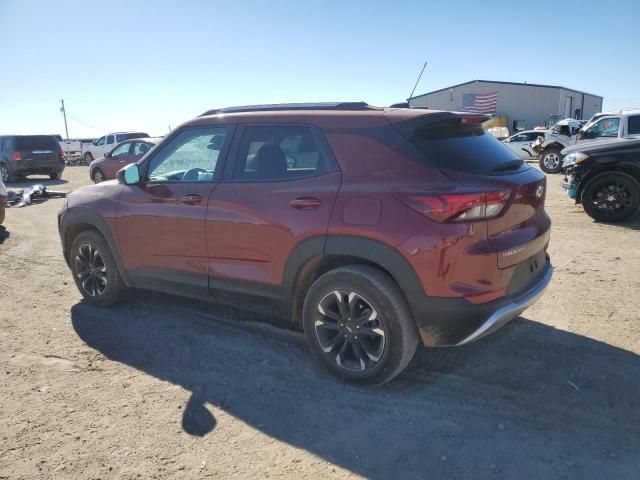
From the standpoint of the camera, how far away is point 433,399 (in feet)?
10.4

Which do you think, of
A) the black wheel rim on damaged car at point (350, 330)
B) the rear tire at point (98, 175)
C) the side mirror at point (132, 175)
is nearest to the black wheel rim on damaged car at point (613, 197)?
the black wheel rim on damaged car at point (350, 330)

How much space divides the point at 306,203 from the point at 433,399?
1.50 meters

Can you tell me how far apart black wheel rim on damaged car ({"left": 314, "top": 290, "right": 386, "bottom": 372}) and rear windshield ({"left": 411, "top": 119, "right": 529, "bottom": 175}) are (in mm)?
1008

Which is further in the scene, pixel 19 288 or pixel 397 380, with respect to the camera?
pixel 19 288

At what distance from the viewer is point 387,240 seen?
298cm

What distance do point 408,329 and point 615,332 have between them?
2.07 m

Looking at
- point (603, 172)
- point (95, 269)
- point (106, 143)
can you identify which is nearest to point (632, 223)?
point (603, 172)

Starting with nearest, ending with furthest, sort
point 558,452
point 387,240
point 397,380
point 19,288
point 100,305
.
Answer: point 558,452
point 387,240
point 397,380
point 100,305
point 19,288

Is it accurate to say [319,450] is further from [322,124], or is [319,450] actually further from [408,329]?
[322,124]

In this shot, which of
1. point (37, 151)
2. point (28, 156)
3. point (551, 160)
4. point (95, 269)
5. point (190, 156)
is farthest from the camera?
point (37, 151)

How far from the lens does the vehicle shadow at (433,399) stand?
2.62m

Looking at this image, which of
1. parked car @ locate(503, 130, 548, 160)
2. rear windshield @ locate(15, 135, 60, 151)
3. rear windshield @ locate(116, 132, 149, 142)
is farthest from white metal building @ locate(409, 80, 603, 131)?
rear windshield @ locate(15, 135, 60, 151)

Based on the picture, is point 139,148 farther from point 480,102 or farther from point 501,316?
point 480,102

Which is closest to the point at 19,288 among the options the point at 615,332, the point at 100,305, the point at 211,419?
the point at 100,305
